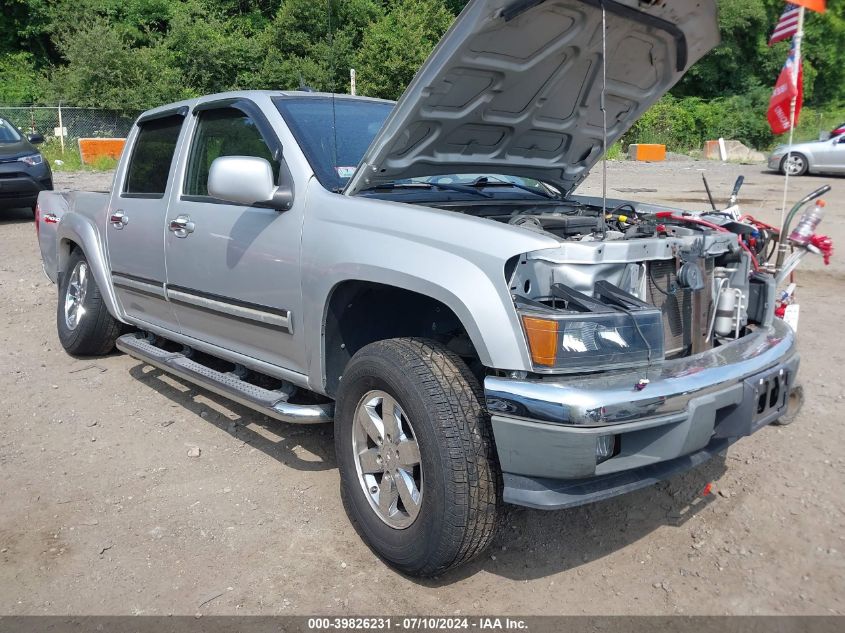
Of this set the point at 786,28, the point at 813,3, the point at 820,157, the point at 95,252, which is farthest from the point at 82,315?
the point at 820,157

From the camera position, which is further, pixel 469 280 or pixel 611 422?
pixel 469 280

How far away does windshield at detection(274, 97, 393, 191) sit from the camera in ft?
11.3

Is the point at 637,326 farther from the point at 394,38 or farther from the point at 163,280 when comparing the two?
the point at 394,38

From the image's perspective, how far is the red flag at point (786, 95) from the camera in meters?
4.58

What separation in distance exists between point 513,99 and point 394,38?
29.7 meters

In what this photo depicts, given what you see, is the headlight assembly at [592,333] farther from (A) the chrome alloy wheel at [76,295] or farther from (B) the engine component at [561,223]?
(A) the chrome alloy wheel at [76,295]

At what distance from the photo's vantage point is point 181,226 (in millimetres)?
4035

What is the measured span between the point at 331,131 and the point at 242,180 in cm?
70

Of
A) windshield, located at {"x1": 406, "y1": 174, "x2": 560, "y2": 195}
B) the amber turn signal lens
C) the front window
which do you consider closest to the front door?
the front window

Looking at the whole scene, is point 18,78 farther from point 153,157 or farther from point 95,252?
point 153,157

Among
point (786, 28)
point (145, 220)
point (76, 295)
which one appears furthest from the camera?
point (76, 295)

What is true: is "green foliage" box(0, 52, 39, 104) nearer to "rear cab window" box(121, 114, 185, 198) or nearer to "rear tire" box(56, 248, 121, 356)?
"rear tire" box(56, 248, 121, 356)

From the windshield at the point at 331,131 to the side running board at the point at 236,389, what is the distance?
1.02 meters

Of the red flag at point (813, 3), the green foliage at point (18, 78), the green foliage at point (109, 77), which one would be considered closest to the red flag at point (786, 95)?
the red flag at point (813, 3)
